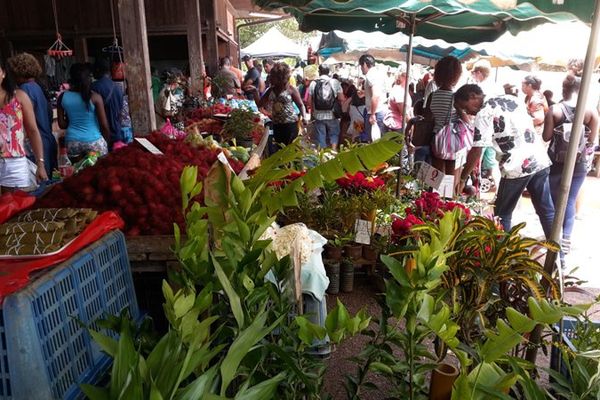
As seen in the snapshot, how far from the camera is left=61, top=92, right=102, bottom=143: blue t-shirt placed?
15.5 feet

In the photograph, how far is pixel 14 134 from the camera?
3430mm

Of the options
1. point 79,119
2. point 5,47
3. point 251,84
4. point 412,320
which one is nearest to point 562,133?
point 412,320

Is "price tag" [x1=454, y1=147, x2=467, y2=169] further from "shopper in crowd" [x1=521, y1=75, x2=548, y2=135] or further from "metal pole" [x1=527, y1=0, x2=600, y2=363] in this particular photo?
"metal pole" [x1=527, y1=0, x2=600, y2=363]

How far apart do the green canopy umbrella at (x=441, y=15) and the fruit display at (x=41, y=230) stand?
185cm

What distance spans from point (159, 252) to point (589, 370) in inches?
69.1

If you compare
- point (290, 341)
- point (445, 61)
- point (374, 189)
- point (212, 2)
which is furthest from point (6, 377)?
point (212, 2)

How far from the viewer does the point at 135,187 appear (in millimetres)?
2285

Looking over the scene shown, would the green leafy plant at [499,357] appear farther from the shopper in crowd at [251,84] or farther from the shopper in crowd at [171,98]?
the shopper in crowd at [251,84]

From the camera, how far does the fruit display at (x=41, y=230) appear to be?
1628mm

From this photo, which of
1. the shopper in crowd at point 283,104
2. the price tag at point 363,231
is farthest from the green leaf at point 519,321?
the shopper in crowd at point 283,104

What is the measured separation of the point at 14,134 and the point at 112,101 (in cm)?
184

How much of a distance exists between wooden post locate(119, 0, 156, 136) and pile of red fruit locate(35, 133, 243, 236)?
1.58 m

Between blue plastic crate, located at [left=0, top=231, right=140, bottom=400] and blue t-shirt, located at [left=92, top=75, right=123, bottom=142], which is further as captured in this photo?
blue t-shirt, located at [left=92, top=75, right=123, bottom=142]

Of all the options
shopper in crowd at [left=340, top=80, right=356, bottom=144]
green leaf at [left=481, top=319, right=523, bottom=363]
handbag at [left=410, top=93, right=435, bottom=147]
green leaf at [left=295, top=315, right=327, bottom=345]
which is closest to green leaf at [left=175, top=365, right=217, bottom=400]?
green leaf at [left=295, top=315, right=327, bottom=345]
